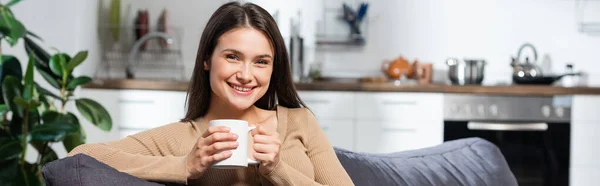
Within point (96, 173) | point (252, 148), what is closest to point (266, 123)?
point (252, 148)

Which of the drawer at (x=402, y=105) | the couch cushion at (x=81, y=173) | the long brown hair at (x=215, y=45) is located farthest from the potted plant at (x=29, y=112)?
the drawer at (x=402, y=105)

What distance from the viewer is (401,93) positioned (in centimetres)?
479

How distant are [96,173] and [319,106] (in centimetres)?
333

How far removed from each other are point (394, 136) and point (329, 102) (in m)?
0.39

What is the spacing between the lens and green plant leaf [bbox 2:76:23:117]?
2.82 metres

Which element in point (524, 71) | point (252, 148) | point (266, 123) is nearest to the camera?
point (252, 148)

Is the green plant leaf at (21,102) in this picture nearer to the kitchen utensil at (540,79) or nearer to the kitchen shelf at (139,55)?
the kitchen shelf at (139,55)

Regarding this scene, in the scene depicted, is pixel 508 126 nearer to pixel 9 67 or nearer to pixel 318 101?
pixel 318 101

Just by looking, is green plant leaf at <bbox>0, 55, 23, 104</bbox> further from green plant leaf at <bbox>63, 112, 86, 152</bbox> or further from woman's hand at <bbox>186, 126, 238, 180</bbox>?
woman's hand at <bbox>186, 126, 238, 180</bbox>

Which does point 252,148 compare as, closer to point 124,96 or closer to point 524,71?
point 124,96

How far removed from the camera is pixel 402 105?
4.79 meters

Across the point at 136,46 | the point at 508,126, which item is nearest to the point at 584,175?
the point at 508,126

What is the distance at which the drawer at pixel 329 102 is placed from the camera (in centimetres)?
478

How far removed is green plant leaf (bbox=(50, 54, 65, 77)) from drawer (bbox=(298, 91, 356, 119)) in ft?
6.42
